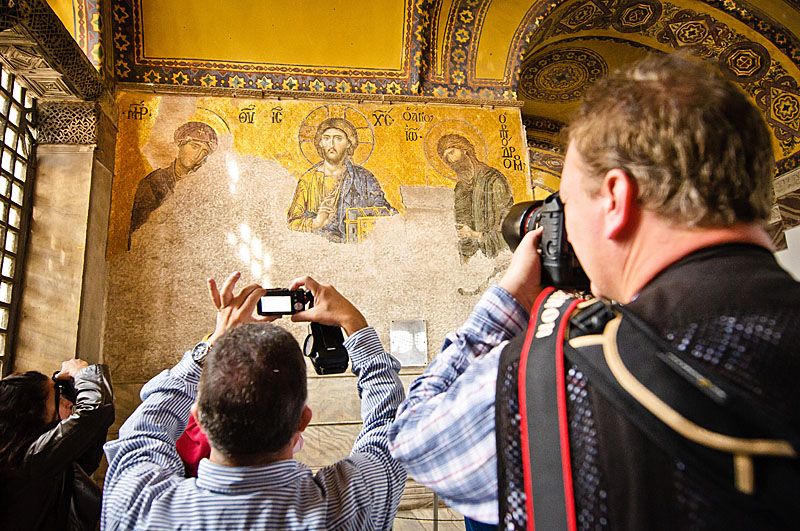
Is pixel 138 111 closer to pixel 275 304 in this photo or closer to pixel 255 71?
pixel 255 71

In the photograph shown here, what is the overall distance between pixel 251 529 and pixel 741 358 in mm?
1104

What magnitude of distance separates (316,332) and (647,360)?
1.46 metres

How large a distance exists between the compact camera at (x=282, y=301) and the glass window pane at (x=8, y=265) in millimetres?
4824

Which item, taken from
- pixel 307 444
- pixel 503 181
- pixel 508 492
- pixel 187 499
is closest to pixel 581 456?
pixel 508 492

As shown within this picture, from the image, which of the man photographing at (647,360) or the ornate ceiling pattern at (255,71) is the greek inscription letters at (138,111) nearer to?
the ornate ceiling pattern at (255,71)

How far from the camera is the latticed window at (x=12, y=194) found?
5.22 metres

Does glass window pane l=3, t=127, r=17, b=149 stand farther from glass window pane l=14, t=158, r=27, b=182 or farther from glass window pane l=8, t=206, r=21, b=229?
glass window pane l=8, t=206, r=21, b=229

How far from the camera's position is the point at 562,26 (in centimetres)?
843

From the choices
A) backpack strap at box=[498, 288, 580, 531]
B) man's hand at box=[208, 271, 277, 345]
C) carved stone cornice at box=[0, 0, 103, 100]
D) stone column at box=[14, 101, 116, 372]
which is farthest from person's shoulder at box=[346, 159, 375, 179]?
backpack strap at box=[498, 288, 580, 531]

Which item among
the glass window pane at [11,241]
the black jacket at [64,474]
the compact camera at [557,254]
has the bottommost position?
the black jacket at [64,474]

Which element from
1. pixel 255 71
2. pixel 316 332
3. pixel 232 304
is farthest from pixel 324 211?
pixel 232 304

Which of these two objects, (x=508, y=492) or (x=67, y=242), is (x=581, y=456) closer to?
(x=508, y=492)

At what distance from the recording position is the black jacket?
2.38 meters

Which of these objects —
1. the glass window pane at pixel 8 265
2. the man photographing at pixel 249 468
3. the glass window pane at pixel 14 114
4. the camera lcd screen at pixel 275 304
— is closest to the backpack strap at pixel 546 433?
the man photographing at pixel 249 468
